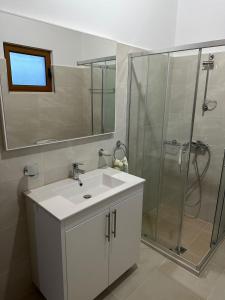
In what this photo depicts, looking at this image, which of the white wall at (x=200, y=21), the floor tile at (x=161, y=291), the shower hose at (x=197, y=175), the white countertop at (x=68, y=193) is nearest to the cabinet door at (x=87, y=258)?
the white countertop at (x=68, y=193)

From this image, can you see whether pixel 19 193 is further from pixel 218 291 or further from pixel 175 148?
pixel 218 291

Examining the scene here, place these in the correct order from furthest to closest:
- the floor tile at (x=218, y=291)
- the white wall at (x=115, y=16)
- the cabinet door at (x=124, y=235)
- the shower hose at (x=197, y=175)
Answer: the shower hose at (x=197, y=175)
the floor tile at (x=218, y=291)
the cabinet door at (x=124, y=235)
the white wall at (x=115, y=16)

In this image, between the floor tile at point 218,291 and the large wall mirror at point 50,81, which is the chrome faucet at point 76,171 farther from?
the floor tile at point 218,291

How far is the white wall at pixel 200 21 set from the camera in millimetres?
2330

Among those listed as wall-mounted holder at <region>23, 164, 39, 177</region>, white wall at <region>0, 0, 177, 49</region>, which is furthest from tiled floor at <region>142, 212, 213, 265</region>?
white wall at <region>0, 0, 177, 49</region>

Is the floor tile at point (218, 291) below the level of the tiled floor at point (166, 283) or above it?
above

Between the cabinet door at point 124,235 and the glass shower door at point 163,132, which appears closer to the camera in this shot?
the cabinet door at point 124,235

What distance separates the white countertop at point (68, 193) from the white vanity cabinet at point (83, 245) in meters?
0.03

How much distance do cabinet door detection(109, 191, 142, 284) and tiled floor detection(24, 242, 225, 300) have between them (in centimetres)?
15

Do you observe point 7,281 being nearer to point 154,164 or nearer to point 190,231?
point 154,164

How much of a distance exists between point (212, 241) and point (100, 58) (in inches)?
85.5

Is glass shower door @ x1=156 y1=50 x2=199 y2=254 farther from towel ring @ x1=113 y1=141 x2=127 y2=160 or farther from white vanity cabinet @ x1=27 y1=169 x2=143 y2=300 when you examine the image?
white vanity cabinet @ x1=27 y1=169 x2=143 y2=300

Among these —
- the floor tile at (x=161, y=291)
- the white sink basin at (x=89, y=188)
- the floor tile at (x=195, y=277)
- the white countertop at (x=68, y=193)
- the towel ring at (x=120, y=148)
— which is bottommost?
the floor tile at (x=161, y=291)

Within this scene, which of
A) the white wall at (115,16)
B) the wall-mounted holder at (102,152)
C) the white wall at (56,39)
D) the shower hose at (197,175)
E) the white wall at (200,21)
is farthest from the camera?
the shower hose at (197,175)
